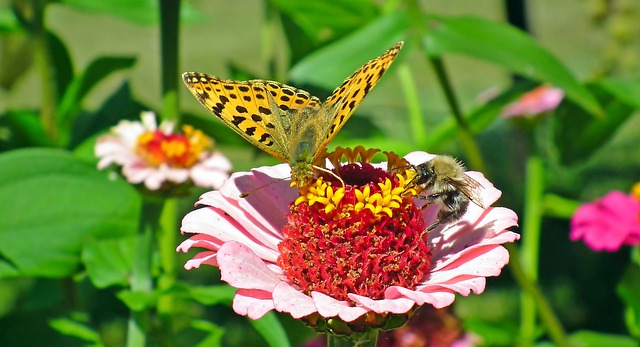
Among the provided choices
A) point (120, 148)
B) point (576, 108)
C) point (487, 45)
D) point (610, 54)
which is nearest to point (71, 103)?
point (120, 148)

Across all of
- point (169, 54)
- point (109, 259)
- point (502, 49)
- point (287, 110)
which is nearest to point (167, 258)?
point (109, 259)

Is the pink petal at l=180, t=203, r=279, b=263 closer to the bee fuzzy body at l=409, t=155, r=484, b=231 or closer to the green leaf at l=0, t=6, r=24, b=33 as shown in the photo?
the bee fuzzy body at l=409, t=155, r=484, b=231

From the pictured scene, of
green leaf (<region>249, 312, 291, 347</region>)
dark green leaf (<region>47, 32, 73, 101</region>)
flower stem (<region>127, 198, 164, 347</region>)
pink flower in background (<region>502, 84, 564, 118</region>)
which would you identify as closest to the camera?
green leaf (<region>249, 312, 291, 347</region>)

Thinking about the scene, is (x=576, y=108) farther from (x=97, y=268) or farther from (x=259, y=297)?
(x=259, y=297)

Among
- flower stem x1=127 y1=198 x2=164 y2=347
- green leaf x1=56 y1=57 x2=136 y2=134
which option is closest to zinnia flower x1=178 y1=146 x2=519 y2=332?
flower stem x1=127 y1=198 x2=164 y2=347

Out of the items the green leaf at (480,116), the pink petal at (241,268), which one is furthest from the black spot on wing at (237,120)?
the green leaf at (480,116)

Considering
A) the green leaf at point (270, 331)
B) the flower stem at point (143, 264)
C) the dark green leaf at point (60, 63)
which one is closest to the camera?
the green leaf at point (270, 331)

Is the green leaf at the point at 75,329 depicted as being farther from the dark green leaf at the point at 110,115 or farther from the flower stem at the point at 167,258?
the dark green leaf at the point at 110,115
